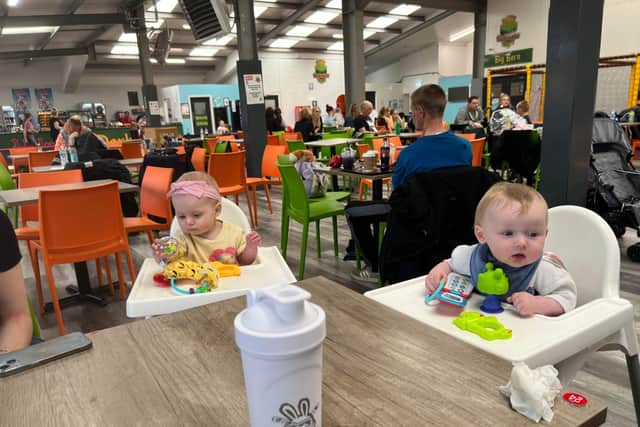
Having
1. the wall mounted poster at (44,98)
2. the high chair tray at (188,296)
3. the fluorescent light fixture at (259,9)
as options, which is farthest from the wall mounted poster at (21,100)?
the high chair tray at (188,296)

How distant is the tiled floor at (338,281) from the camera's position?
1925mm

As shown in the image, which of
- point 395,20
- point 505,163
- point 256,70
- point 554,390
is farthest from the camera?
point 395,20

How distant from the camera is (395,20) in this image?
50.2 ft

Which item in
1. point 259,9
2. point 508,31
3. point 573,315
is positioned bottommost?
point 573,315

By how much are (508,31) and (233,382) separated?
1443 centimetres

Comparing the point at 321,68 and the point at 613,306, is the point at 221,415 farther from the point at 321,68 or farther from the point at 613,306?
the point at 321,68

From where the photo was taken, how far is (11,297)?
45.3 inches

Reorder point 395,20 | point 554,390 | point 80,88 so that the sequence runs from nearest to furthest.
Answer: point 554,390
point 395,20
point 80,88

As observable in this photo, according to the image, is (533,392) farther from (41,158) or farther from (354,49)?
(354,49)

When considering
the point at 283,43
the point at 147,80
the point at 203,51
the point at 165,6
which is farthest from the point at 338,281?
the point at 203,51

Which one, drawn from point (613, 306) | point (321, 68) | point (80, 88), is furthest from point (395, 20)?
point (613, 306)

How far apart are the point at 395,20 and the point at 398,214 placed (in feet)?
49.0

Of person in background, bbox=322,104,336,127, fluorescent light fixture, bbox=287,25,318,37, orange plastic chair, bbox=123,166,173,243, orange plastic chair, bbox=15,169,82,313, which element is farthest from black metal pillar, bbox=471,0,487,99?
orange plastic chair, bbox=15,169,82,313

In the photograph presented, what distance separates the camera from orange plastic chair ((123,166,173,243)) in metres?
3.31
